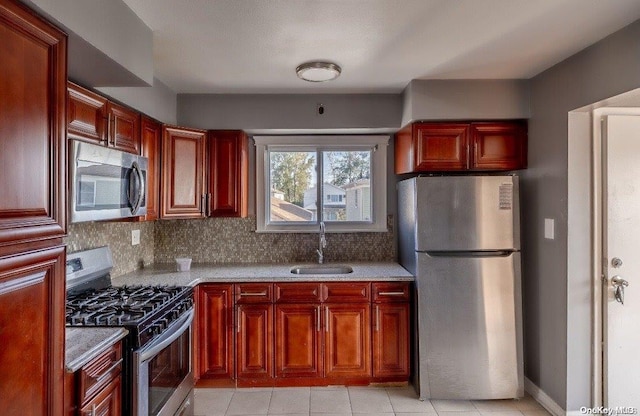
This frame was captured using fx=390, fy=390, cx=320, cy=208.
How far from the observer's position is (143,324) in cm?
183

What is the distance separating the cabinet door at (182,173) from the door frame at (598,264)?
272cm

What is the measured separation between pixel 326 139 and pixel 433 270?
1.51 m

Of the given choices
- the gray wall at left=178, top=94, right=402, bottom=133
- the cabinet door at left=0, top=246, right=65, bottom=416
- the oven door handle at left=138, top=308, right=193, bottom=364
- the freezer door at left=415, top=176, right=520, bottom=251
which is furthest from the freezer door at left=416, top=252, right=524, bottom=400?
the cabinet door at left=0, top=246, right=65, bottom=416

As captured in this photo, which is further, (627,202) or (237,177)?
(237,177)

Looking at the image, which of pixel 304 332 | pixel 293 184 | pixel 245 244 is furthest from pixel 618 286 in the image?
pixel 245 244

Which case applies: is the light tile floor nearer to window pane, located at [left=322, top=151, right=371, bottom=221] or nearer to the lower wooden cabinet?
the lower wooden cabinet

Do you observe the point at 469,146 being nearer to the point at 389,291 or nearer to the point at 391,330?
the point at 389,291

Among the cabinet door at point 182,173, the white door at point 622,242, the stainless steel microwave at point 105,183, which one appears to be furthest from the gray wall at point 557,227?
the stainless steel microwave at point 105,183

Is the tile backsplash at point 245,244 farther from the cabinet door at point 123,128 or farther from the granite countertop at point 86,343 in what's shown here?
the granite countertop at point 86,343

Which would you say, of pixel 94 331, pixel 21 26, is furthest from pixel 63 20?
pixel 94 331

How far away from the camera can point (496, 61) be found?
98.2 inches

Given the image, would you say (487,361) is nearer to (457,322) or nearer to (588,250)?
(457,322)

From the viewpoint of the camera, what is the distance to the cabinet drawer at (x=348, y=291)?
2889 mm

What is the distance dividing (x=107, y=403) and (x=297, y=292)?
146 cm
